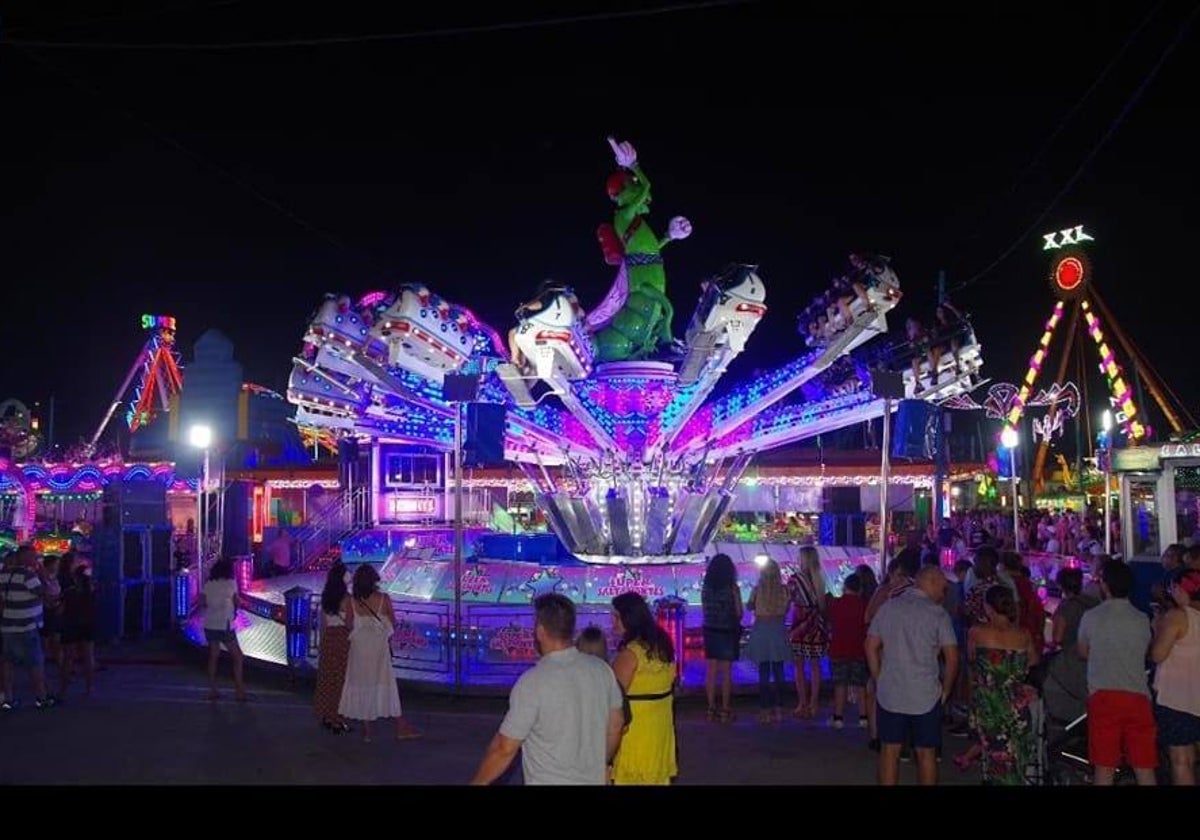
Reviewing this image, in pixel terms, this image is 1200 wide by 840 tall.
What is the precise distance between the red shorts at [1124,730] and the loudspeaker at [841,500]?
2943 cm

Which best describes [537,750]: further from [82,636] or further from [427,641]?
[82,636]

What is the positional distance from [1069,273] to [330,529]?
1066 inches

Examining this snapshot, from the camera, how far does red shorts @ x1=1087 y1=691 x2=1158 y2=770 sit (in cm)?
647

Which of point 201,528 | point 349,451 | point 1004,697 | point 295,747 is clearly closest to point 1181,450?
point 1004,697

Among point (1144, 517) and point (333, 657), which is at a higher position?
point (1144, 517)

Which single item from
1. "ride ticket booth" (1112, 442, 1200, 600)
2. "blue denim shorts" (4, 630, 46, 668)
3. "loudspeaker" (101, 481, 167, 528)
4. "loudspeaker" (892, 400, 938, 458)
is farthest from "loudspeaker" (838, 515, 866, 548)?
"blue denim shorts" (4, 630, 46, 668)

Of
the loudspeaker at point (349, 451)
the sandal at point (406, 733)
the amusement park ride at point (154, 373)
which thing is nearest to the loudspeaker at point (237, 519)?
the loudspeaker at point (349, 451)

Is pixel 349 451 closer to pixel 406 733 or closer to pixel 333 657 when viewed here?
pixel 333 657

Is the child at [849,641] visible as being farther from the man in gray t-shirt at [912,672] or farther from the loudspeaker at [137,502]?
the loudspeaker at [137,502]

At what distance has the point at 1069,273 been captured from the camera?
3709 centimetres

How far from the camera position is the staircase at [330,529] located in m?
27.1

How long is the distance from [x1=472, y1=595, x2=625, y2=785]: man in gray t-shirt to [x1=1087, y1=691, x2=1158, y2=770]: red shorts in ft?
12.3

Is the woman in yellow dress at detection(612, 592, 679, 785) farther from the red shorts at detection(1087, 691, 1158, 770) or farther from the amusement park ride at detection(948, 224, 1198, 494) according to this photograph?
the amusement park ride at detection(948, 224, 1198, 494)

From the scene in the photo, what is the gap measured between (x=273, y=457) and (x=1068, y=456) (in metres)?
44.9
